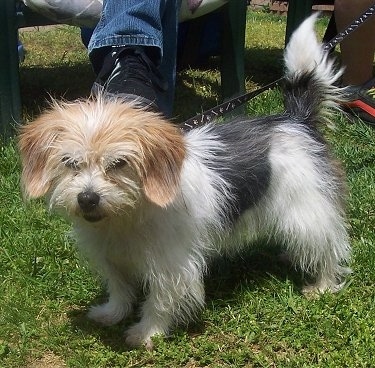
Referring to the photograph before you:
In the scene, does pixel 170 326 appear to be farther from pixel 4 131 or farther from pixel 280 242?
pixel 4 131

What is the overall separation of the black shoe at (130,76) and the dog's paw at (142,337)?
2.77 feet

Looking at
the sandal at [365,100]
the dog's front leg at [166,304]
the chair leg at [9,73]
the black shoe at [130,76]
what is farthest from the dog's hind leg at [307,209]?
the chair leg at [9,73]

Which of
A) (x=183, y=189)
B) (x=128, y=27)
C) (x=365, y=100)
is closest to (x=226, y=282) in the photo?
(x=183, y=189)

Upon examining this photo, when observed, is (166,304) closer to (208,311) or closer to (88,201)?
(208,311)

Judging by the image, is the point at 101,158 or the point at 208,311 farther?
the point at 208,311

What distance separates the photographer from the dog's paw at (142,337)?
248cm

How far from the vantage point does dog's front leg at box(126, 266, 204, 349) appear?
2398mm

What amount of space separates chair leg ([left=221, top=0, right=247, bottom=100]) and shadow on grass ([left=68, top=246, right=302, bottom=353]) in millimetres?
1847

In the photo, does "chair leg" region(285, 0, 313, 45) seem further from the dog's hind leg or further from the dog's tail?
the dog's hind leg

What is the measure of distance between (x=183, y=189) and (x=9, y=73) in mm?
2207

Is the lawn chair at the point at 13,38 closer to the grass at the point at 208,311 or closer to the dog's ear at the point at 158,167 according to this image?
the grass at the point at 208,311

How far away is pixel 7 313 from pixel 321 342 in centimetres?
121

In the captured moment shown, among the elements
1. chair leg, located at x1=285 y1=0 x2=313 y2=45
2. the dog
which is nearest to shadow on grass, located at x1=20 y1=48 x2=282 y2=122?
chair leg, located at x1=285 y1=0 x2=313 y2=45

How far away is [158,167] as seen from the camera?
2.11 metres
